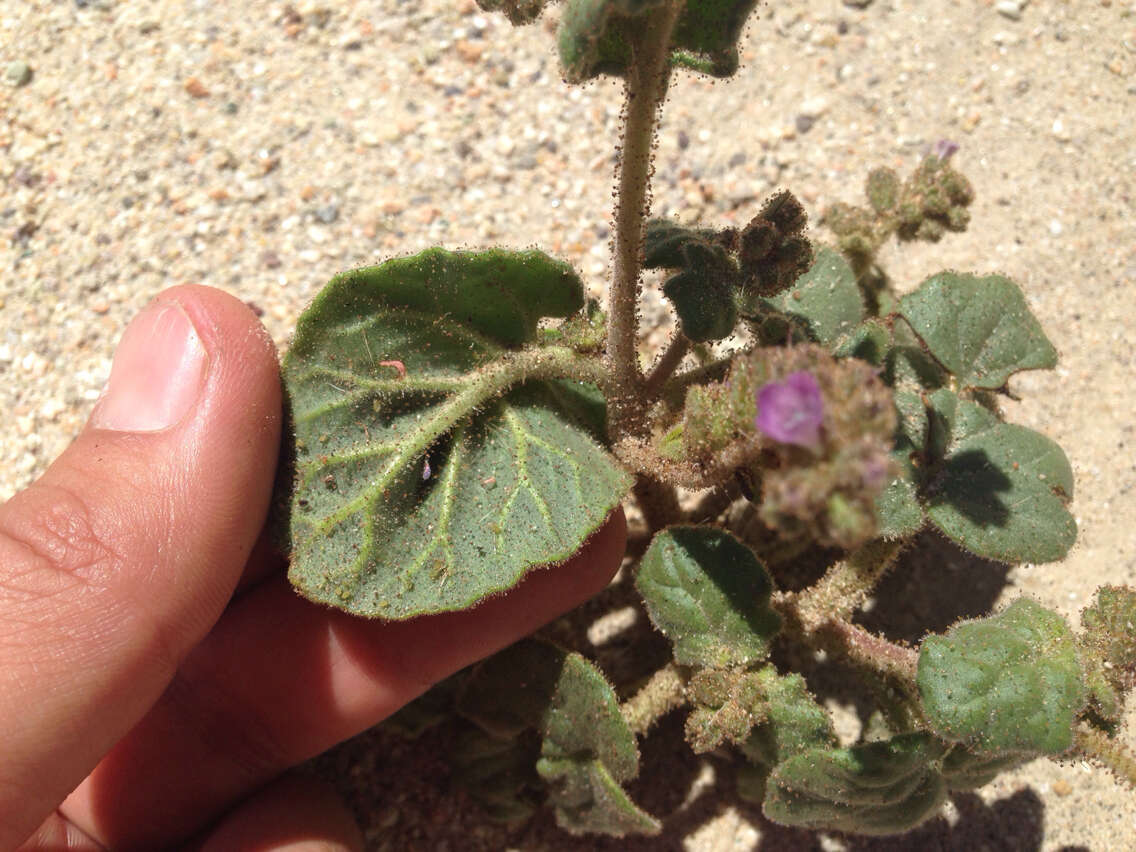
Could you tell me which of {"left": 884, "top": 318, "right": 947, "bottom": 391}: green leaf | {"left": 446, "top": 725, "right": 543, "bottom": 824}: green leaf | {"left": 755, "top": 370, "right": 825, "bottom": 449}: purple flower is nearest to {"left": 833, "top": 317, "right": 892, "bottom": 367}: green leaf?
{"left": 884, "top": 318, "right": 947, "bottom": 391}: green leaf

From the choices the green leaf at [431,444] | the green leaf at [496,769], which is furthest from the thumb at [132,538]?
the green leaf at [496,769]

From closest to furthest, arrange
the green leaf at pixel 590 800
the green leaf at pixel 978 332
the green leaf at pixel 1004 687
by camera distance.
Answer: the green leaf at pixel 1004 687
the green leaf at pixel 590 800
the green leaf at pixel 978 332

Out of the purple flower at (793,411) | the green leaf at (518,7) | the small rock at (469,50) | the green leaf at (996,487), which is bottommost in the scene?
the green leaf at (996,487)

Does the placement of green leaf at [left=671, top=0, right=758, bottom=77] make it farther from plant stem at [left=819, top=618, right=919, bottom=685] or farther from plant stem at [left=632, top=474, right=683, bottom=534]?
plant stem at [left=819, top=618, right=919, bottom=685]

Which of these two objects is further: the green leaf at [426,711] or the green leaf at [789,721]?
the green leaf at [426,711]

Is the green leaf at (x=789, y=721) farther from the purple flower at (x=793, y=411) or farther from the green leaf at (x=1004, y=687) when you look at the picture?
the purple flower at (x=793, y=411)

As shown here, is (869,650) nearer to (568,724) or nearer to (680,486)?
(680,486)
